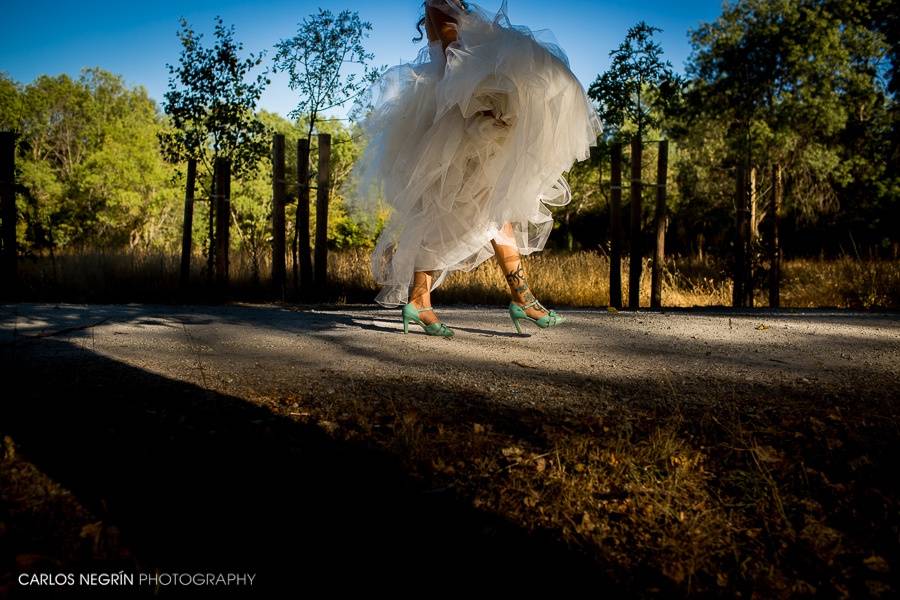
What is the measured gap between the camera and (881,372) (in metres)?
3.08

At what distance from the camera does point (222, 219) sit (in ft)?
27.5

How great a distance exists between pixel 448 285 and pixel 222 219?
11.7 feet

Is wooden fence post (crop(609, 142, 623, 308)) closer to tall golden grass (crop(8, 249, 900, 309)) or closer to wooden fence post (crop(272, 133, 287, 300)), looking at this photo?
tall golden grass (crop(8, 249, 900, 309))

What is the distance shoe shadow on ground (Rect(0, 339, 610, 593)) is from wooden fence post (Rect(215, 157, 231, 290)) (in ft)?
→ 21.1

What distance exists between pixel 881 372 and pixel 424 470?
269 cm

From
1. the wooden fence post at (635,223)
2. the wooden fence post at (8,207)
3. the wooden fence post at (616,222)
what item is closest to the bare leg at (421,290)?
the wooden fence post at (616,222)

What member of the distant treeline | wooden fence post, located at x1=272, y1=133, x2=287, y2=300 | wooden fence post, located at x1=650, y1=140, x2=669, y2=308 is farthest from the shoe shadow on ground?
the distant treeline

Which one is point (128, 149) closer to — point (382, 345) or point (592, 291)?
point (592, 291)

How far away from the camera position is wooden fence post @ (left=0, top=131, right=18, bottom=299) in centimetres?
748

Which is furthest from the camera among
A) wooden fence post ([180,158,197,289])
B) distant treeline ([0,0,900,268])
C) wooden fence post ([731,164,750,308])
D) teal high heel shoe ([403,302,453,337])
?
distant treeline ([0,0,900,268])

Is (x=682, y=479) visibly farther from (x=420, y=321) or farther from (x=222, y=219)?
(x=222, y=219)

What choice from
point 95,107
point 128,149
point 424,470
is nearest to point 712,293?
point 424,470

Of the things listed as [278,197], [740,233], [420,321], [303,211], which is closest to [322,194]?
[303,211]

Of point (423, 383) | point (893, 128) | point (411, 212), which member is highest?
point (893, 128)
